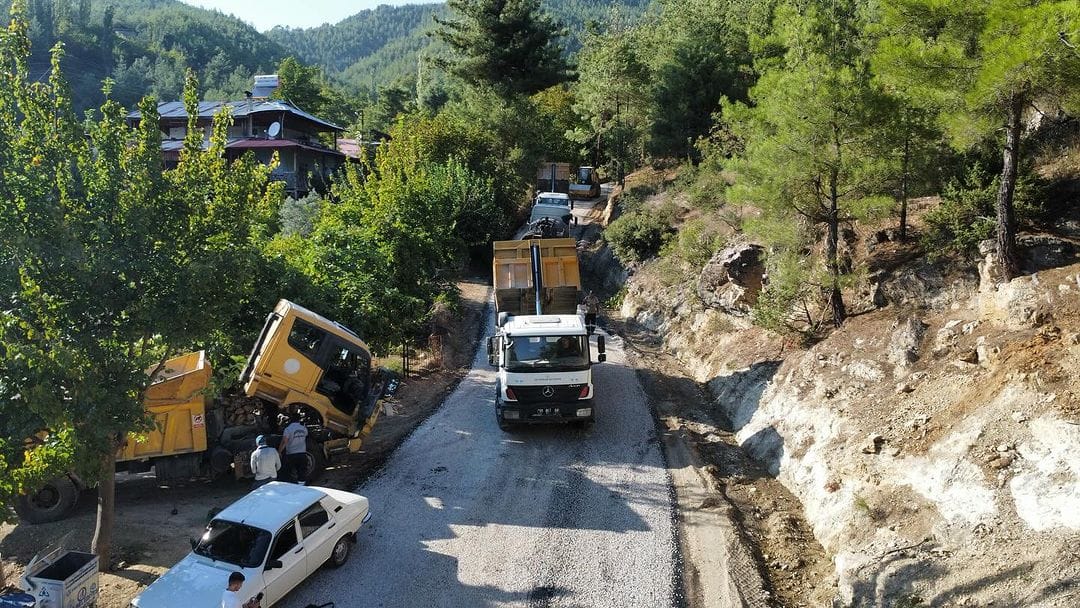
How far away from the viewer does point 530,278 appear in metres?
19.5

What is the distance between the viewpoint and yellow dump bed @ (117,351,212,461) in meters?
12.2

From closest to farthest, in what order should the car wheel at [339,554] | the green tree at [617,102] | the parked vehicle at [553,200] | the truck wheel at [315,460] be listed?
the car wheel at [339,554] → the truck wheel at [315,460] → the parked vehicle at [553,200] → the green tree at [617,102]

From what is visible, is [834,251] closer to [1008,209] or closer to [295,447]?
[1008,209]

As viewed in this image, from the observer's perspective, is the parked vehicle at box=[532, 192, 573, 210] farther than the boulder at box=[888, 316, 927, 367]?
Yes

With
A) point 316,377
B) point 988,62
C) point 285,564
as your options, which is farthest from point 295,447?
point 988,62

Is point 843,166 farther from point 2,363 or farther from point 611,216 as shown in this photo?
point 611,216

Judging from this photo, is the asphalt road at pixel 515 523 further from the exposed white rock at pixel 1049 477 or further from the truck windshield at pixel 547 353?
the exposed white rock at pixel 1049 477

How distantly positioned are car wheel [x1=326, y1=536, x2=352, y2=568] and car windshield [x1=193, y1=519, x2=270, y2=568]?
1.24 metres

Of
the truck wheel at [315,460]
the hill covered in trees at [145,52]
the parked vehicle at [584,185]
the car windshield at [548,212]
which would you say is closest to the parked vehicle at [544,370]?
the truck wheel at [315,460]

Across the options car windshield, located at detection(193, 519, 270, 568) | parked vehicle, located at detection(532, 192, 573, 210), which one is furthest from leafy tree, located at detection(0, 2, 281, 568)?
parked vehicle, located at detection(532, 192, 573, 210)

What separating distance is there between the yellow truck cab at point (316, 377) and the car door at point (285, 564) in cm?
402

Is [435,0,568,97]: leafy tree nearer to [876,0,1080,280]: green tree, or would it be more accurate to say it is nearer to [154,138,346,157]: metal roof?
[154,138,346,157]: metal roof

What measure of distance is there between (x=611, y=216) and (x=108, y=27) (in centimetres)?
15279

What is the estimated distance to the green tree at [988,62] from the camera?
1062cm
